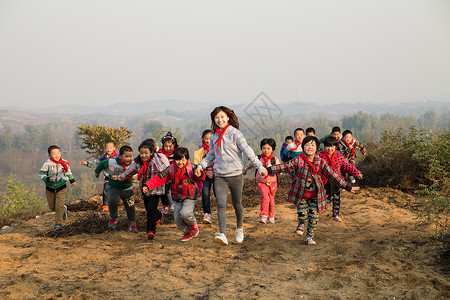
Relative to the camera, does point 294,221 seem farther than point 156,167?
Yes

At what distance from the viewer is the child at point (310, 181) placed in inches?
218

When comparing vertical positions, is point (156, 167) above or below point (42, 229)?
above

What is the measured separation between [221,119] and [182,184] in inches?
52.0

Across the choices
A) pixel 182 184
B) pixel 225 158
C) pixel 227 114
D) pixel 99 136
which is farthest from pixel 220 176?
pixel 99 136

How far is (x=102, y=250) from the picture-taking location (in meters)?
5.43

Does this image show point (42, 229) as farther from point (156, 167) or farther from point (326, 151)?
point (326, 151)

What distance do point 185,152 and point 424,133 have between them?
7.99m

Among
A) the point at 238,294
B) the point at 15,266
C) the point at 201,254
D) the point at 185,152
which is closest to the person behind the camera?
the point at 238,294

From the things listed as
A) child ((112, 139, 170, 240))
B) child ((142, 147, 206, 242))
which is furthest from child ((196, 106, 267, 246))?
child ((112, 139, 170, 240))

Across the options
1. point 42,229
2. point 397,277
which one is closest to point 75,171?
point 42,229

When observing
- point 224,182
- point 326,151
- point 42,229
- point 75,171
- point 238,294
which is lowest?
point 75,171

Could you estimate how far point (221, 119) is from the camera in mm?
5488

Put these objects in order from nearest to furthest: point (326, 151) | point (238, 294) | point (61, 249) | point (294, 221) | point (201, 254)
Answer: point (238, 294) → point (201, 254) → point (61, 249) → point (326, 151) → point (294, 221)

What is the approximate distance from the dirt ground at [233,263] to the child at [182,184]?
20.6 inches
